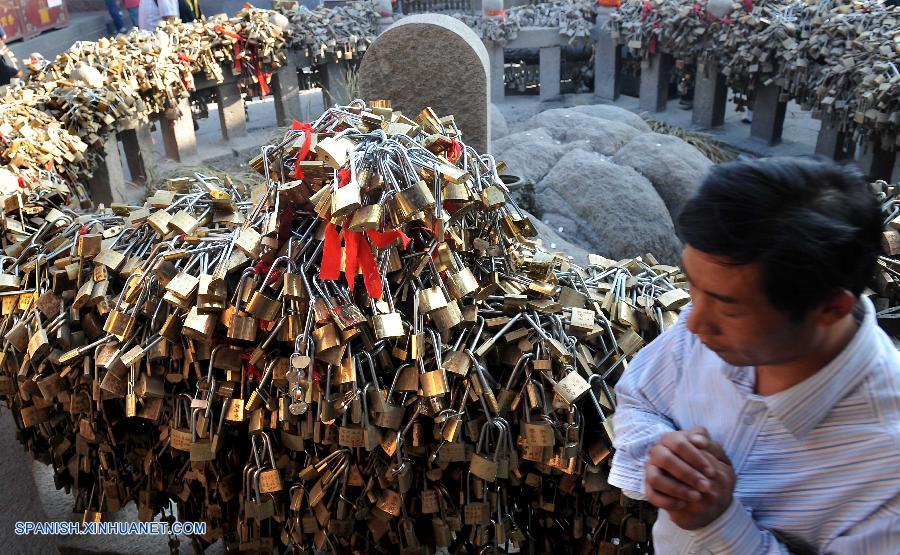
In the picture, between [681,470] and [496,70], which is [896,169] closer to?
[496,70]

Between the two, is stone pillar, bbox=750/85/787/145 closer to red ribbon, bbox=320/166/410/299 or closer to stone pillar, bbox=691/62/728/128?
stone pillar, bbox=691/62/728/128

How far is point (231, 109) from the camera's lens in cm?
892

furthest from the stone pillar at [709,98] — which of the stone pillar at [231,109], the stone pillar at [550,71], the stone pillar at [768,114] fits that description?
the stone pillar at [231,109]

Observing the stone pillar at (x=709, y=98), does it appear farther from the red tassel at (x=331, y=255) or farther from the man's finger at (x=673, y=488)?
the man's finger at (x=673, y=488)

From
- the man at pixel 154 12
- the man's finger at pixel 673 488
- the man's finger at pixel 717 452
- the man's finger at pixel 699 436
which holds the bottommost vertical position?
the man's finger at pixel 673 488

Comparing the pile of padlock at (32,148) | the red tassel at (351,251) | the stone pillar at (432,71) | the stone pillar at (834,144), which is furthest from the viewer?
the stone pillar at (834,144)

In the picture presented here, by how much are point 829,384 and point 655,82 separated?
10.7m

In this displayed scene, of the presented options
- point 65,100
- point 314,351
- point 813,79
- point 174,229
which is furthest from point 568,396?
point 813,79

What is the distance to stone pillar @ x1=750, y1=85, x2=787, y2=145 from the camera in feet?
29.5

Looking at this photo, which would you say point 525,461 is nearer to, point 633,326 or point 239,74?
point 633,326

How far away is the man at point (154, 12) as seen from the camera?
9.70 m

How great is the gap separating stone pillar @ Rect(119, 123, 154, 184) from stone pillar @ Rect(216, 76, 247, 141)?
1456mm

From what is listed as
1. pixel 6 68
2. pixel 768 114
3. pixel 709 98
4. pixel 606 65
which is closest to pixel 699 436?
pixel 6 68

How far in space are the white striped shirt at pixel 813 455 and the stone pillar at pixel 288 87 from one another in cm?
861
